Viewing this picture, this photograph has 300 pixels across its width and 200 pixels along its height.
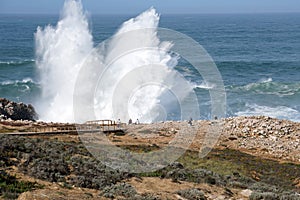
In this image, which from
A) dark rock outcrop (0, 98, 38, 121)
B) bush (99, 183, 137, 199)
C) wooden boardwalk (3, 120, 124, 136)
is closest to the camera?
bush (99, 183, 137, 199)

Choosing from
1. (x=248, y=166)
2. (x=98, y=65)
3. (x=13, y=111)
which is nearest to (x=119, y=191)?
(x=248, y=166)

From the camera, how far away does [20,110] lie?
35.6 metres

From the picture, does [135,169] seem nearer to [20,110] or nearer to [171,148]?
[171,148]

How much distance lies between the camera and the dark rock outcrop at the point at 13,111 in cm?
3416

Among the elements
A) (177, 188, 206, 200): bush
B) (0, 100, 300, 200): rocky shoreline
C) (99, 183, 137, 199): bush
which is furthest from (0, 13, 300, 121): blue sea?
(99, 183, 137, 199): bush

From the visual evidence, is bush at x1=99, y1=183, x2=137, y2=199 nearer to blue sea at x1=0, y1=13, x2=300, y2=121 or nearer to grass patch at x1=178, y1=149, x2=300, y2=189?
grass patch at x1=178, y1=149, x2=300, y2=189

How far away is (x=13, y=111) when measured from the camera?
114 ft

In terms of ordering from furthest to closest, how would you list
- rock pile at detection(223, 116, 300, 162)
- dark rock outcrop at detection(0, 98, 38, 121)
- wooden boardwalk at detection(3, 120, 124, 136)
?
dark rock outcrop at detection(0, 98, 38, 121) → wooden boardwalk at detection(3, 120, 124, 136) → rock pile at detection(223, 116, 300, 162)

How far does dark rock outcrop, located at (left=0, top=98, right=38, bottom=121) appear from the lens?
112ft

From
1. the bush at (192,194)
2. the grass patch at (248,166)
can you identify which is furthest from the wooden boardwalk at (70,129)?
the bush at (192,194)

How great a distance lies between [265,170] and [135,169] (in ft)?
27.5

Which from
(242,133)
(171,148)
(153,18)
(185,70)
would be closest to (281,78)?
(185,70)

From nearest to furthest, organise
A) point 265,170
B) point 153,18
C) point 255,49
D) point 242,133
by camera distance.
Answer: point 265,170, point 242,133, point 153,18, point 255,49

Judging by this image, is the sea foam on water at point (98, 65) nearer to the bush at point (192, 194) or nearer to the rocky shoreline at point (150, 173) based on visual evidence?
the rocky shoreline at point (150, 173)
